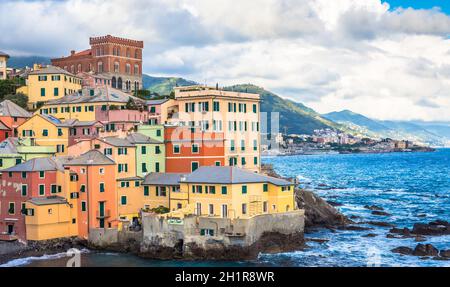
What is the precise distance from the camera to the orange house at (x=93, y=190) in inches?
2554

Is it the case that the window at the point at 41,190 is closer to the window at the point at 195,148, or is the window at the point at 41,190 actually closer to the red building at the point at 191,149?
the red building at the point at 191,149

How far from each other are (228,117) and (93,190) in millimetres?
19122

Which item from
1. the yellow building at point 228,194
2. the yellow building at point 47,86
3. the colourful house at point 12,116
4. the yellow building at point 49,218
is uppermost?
the yellow building at point 47,86

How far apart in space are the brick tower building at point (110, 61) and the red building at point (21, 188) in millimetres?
57978

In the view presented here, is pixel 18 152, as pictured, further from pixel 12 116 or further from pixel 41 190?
pixel 12 116

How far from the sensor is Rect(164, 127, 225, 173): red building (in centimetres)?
7019

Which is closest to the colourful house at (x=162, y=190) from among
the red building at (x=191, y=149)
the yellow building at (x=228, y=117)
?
the red building at (x=191, y=149)

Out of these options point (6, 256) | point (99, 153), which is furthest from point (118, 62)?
point (6, 256)

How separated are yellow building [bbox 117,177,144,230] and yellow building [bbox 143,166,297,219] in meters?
4.37

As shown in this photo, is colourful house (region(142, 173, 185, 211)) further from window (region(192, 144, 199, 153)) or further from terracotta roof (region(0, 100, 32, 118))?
terracotta roof (region(0, 100, 32, 118))

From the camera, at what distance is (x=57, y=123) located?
7650cm

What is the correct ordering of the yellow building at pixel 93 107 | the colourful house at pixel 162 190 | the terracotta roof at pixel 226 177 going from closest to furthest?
1. the terracotta roof at pixel 226 177
2. the colourful house at pixel 162 190
3. the yellow building at pixel 93 107

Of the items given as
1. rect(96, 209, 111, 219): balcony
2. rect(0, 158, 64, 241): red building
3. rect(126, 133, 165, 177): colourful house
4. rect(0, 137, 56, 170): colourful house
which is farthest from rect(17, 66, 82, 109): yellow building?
rect(96, 209, 111, 219): balcony
